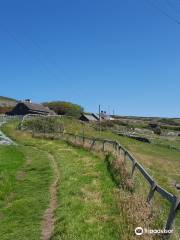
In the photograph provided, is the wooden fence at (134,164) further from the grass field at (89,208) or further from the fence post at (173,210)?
the grass field at (89,208)

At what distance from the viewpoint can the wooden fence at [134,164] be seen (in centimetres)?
970

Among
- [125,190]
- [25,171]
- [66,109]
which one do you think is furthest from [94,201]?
[66,109]

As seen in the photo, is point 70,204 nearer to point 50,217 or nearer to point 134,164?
point 50,217

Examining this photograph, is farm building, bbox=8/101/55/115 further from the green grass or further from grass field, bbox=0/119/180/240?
grass field, bbox=0/119/180/240

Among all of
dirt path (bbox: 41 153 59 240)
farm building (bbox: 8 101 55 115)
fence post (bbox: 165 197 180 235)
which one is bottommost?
dirt path (bbox: 41 153 59 240)

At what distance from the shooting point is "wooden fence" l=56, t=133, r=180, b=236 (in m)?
9.70

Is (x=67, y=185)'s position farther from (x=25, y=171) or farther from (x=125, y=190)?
(x=25, y=171)

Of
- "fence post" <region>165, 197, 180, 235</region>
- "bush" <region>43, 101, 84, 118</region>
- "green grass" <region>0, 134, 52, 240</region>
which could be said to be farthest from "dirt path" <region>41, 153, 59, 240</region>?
"bush" <region>43, 101, 84, 118</region>

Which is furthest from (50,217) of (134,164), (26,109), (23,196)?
(26,109)

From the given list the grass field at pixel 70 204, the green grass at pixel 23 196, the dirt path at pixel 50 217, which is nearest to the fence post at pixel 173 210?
the grass field at pixel 70 204

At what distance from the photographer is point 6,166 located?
23.3m

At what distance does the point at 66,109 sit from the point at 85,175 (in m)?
126

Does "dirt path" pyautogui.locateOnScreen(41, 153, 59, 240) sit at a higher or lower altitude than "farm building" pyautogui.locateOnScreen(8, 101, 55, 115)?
lower

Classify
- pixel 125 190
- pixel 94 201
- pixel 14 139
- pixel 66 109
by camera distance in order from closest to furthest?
pixel 94 201, pixel 125 190, pixel 14 139, pixel 66 109
